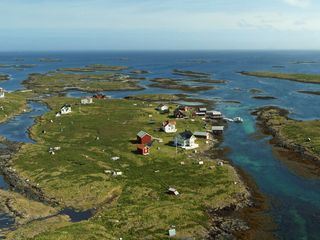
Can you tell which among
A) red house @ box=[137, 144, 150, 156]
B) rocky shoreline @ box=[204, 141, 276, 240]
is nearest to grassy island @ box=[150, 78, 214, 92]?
red house @ box=[137, 144, 150, 156]

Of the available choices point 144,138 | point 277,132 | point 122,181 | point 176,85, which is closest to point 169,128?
point 144,138

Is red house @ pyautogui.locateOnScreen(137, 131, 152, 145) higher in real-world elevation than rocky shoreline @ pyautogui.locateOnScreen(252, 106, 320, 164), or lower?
higher

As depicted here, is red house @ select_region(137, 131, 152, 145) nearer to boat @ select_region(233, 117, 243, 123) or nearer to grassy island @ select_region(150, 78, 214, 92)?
boat @ select_region(233, 117, 243, 123)

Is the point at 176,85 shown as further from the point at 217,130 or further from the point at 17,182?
the point at 17,182

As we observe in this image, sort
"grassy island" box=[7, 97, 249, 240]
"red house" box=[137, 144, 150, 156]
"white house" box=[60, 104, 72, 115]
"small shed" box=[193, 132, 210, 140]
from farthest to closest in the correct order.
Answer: "white house" box=[60, 104, 72, 115] → "small shed" box=[193, 132, 210, 140] → "red house" box=[137, 144, 150, 156] → "grassy island" box=[7, 97, 249, 240]

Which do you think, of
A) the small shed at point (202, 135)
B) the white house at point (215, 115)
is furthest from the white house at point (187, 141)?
the white house at point (215, 115)

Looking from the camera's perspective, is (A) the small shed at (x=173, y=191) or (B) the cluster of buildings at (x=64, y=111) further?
(B) the cluster of buildings at (x=64, y=111)

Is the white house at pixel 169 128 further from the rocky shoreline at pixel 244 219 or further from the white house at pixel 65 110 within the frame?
the white house at pixel 65 110
